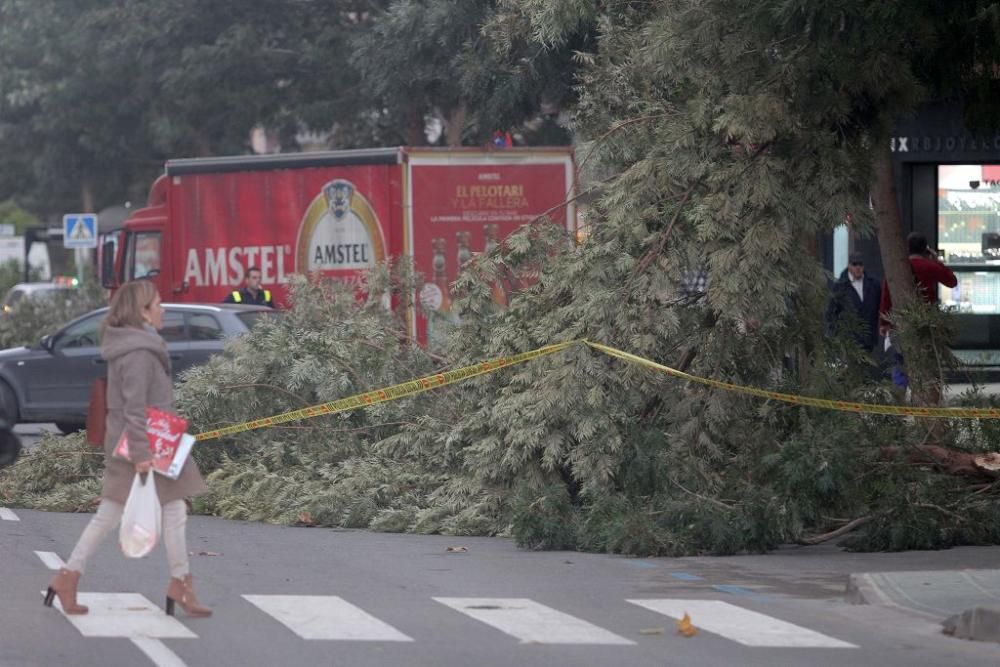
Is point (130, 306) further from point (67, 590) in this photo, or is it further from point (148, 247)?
point (148, 247)

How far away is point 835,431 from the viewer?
1164 centimetres

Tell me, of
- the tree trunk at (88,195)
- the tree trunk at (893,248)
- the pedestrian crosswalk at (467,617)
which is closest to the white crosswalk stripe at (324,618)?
the pedestrian crosswalk at (467,617)

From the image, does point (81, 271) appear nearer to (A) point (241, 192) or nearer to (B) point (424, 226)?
(A) point (241, 192)

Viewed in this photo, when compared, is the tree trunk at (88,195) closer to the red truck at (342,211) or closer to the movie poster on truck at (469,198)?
the red truck at (342,211)

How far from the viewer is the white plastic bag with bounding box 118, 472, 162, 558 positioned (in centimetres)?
837

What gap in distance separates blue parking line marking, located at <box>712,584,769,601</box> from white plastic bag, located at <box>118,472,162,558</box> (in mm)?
3337

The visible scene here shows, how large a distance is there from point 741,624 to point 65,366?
43.0ft

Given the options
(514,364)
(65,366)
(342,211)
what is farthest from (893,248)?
(65,366)

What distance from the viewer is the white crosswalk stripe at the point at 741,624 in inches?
321

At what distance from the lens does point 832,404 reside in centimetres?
1202

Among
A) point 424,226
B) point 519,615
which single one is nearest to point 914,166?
point 424,226

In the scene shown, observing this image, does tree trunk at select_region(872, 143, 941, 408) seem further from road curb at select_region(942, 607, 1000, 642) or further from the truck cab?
the truck cab

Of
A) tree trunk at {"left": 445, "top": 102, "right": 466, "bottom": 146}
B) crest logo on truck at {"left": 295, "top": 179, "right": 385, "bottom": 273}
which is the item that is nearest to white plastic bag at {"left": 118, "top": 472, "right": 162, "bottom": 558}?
crest logo on truck at {"left": 295, "top": 179, "right": 385, "bottom": 273}

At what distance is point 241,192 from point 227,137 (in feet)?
44.2
